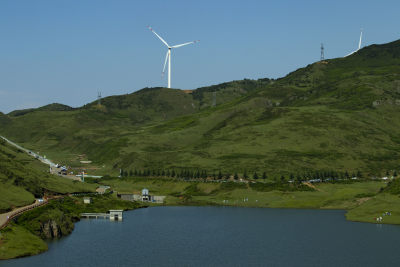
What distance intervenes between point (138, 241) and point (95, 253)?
1026 inches

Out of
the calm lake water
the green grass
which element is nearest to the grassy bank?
the green grass

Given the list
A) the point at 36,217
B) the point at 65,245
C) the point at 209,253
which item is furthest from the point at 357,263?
the point at 36,217

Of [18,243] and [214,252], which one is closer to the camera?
[18,243]

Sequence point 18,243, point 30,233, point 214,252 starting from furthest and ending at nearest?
point 214,252 → point 30,233 → point 18,243

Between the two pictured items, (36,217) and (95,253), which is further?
(36,217)

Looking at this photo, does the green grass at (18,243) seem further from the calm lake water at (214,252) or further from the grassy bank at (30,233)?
the calm lake water at (214,252)

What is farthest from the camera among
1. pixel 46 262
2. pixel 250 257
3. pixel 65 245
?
pixel 65 245

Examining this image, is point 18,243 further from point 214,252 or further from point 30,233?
point 214,252

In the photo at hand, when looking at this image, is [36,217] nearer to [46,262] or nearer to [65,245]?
[65,245]

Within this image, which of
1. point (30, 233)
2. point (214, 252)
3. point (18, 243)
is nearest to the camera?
point (18, 243)

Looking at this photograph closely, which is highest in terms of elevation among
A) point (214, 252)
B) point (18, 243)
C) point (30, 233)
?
point (30, 233)

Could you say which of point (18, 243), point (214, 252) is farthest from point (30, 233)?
point (214, 252)

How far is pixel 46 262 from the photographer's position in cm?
15012

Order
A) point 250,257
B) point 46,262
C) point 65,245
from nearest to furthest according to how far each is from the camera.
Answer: point 46,262 < point 250,257 < point 65,245
